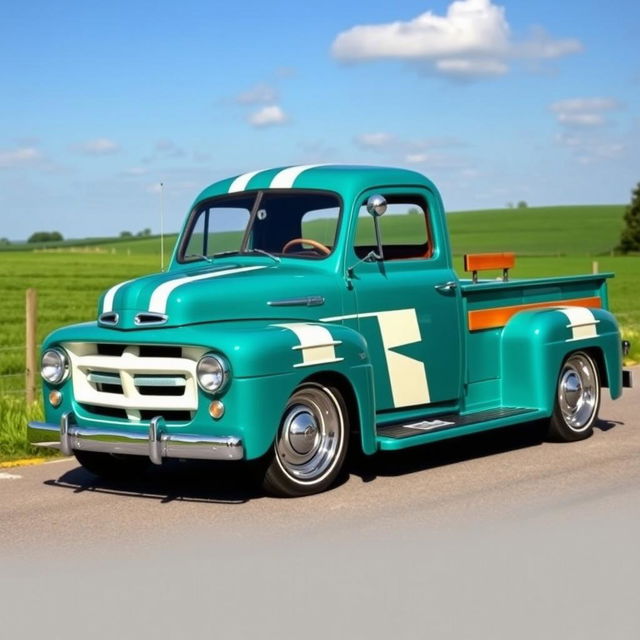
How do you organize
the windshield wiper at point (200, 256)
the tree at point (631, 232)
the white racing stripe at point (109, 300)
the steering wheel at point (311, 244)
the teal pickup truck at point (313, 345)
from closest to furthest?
1. the teal pickup truck at point (313, 345)
2. the white racing stripe at point (109, 300)
3. the steering wheel at point (311, 244)
4. the windshield wiper at point (200, 256)
5. the tree at point (631, 232)

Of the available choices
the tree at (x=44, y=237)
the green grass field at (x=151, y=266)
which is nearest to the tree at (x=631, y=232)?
the green grass field at (x=151, y=266)

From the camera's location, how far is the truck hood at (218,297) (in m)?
7.71

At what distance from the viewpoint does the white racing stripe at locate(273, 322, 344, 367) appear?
7621mm

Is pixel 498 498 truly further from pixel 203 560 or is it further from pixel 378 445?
pixel 203 560

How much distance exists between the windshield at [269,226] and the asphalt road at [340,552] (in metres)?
1.56

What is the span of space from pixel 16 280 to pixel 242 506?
133ft

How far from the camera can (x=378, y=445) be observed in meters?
8.12

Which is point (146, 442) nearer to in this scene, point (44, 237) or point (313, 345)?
point (313, 345)

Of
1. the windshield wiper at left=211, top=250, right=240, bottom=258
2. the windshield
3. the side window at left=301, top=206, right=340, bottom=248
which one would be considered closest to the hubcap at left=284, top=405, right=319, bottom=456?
the windshield

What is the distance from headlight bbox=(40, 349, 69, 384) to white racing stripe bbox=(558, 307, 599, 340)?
391cm

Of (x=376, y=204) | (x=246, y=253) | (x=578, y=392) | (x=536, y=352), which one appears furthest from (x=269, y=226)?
(x=578, y=392)

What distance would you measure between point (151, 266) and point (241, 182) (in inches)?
2154

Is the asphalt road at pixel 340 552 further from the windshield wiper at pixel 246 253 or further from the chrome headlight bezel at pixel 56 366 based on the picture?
the windshield wiper at pixel 246 253

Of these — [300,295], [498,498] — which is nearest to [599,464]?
[498,498]
